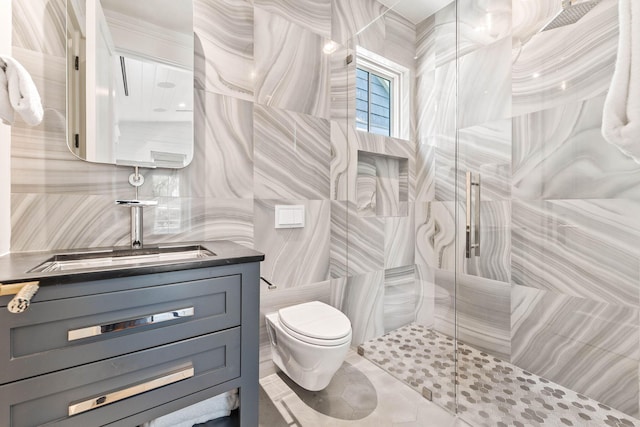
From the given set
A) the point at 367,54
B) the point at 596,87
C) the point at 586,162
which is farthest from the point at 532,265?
the point at 367,54

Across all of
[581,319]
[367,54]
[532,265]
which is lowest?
[581,319]

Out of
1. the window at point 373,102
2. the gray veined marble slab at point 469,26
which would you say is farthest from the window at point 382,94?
the gray veined marble slab at point 469,26

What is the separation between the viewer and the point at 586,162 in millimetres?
1580

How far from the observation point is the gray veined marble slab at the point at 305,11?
1720 millimetres

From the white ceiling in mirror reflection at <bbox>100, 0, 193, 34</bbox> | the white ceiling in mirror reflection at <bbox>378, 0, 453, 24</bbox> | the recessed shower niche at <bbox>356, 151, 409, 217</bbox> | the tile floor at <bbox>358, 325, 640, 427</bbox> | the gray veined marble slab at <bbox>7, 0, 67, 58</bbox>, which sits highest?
the white ceiling in mirror reflection at <bbox>378, 0, 453, 24</bbox>

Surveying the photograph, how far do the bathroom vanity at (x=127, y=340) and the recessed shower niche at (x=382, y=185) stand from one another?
4.10 ft

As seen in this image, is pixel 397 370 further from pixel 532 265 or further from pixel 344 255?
pixel 532 265

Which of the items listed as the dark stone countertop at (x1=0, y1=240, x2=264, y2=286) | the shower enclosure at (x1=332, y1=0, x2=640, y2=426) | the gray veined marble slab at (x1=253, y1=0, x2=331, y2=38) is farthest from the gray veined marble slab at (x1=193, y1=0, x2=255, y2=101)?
the dark stone countertop at (x1=0, y1=240, x2=264, y2=286)

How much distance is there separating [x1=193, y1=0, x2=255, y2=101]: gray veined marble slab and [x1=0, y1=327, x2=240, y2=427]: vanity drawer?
1.26 metres

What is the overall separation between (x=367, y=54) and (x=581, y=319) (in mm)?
2184

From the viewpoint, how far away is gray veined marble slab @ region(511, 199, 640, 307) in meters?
1.45

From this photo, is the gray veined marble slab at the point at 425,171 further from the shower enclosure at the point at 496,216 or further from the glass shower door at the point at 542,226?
the glass shower door at the point at 542,226

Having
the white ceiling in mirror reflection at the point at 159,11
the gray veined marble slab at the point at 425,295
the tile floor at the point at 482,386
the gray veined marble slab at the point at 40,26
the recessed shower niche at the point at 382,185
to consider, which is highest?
the white ceiling in mirror reflection at the point at 159,11

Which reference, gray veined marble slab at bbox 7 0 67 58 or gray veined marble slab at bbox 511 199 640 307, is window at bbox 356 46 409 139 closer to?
gray veined marble slab at bbox 511 199 640 307
